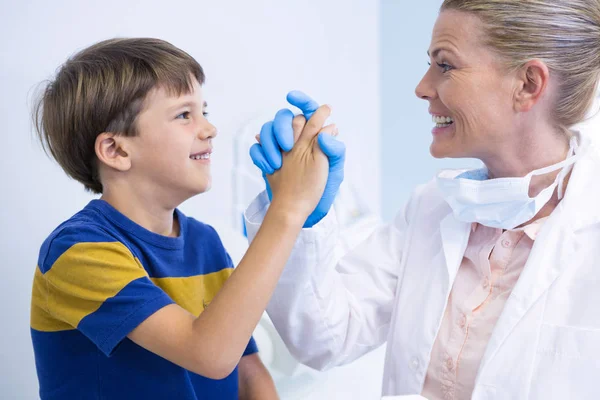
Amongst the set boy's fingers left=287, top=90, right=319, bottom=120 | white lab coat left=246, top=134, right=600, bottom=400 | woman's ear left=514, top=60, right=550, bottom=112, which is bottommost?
white lab coat left=246, top=134, right=600, bottom=400

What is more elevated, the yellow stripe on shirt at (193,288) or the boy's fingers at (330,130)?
the boy's fingers at (330,130)

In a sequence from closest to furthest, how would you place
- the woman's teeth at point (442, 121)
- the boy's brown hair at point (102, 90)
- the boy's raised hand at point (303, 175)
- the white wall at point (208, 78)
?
1. the boy's raised hand at point (303, 175)
2. the boy's brown hair at point (102, 90)
3. the woman's teeth at point (442, 121)
4. the white wall at point (208, 78)

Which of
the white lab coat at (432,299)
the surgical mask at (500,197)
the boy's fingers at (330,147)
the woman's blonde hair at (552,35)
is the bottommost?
the white lab coat at (432,299)

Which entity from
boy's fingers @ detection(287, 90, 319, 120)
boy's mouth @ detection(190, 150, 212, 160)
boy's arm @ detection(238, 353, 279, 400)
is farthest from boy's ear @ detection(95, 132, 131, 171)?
boy's arm @ detection(238, 353, 279, 400)

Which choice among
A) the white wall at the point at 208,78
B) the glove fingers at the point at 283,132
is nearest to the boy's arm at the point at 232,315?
the glove fingers at the point at 283,132

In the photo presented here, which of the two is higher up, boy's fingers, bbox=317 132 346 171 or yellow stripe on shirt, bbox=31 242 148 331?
boy's fingers, bbox=317 132 346 171

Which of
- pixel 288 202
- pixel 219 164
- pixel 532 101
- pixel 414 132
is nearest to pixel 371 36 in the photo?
pixel 414 132

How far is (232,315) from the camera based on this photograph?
1035 mm

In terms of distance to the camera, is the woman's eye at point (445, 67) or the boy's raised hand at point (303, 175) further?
the woman's eye at point (445, 67)

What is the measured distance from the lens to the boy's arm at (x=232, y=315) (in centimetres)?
104

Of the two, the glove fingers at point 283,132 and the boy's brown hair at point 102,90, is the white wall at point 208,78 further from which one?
the glove fingers at point 283,132

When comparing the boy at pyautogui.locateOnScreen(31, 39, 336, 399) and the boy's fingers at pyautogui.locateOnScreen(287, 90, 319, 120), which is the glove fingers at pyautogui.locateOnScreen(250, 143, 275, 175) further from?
the boy's fingers at pyautogui.locateOnScreen(287, 90, 319, 120)

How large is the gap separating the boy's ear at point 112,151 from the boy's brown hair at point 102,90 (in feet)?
0.05

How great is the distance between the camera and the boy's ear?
1.25 meters
